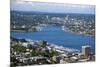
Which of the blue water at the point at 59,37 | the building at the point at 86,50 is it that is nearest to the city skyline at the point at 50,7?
the blue water at the point at 59,37

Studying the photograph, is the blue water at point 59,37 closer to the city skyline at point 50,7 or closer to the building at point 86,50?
the building at point 86,50

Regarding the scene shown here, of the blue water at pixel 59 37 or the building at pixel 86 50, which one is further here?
the building at pixel 86 50

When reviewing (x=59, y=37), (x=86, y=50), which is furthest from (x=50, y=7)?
(x=86, y=50)

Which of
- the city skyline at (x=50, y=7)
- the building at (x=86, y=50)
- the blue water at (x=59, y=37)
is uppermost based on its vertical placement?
the city skyline at (x=50, y=7)

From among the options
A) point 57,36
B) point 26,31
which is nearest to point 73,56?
point 57,36

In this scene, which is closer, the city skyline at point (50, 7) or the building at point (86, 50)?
the city skyline at point (50, 7)

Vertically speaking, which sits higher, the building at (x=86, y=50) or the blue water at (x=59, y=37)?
the blue water at (x=59, y=37)

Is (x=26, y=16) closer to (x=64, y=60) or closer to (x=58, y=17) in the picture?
(x=58, y=17)

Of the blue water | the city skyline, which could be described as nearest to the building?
the blue water

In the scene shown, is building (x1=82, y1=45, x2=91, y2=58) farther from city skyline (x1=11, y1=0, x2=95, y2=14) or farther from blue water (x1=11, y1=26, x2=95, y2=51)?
city skyline (x1=11, y1=0, x2=95, y2=14)
